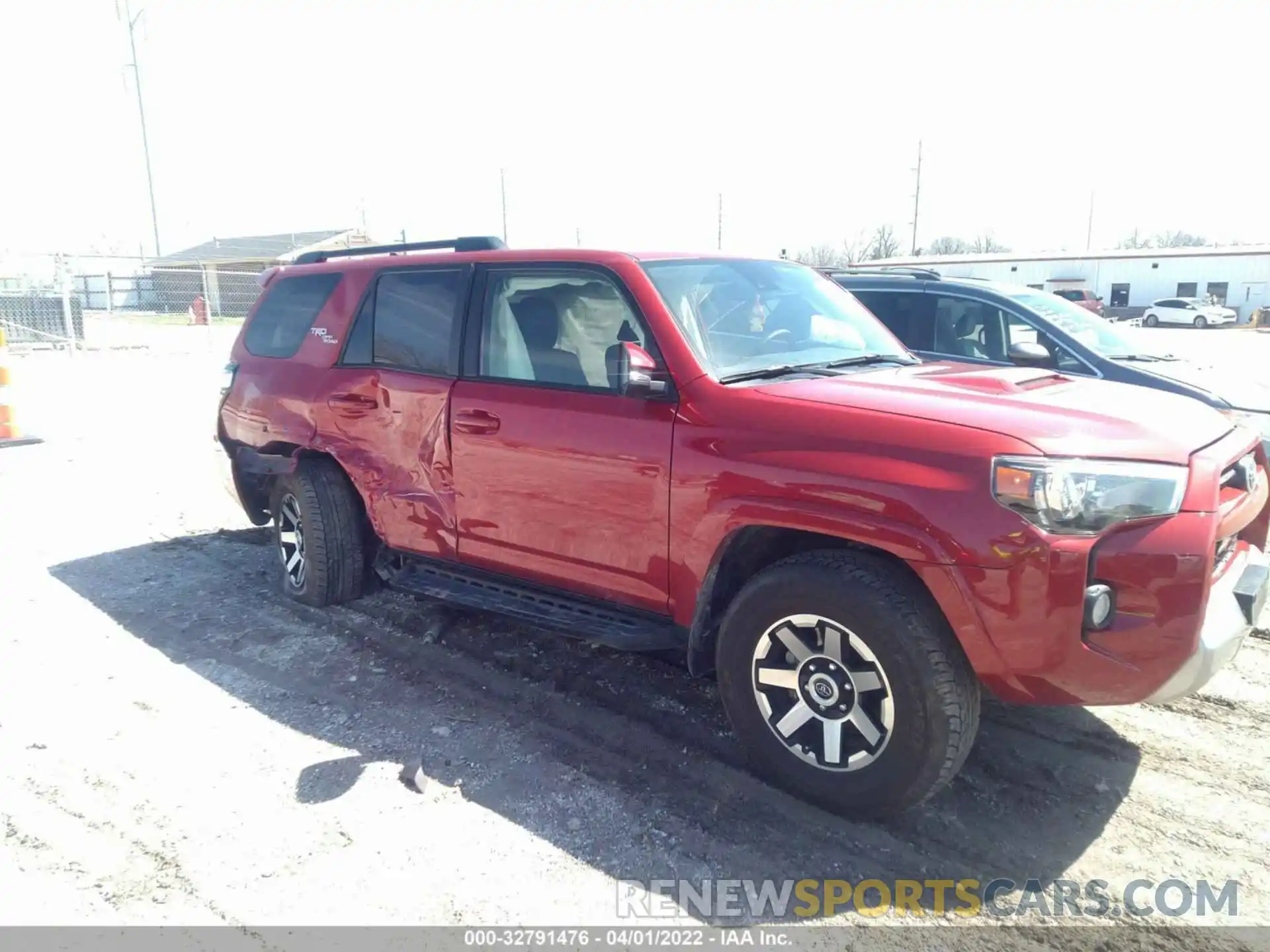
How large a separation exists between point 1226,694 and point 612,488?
9.76 feet

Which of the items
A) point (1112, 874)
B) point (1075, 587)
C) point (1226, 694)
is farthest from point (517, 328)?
point (1226, 694)

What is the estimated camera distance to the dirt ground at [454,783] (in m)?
2.85

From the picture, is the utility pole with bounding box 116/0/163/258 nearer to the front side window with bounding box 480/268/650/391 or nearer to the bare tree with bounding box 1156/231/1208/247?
the front side window with bounding box 480/268/650/391

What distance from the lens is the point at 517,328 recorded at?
4152 mm

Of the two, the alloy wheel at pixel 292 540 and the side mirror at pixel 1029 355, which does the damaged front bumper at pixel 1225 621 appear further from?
the alloy wheel at pixel 292 540

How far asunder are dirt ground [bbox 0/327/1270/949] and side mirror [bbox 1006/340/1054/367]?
2.14m

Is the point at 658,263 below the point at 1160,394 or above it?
above

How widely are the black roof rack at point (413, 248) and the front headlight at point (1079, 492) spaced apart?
2827 mm

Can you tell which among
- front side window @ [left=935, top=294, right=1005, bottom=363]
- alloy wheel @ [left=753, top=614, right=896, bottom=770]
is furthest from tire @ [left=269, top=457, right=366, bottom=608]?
front side window @ [left=935, top=294, right=1005, bottom=363]

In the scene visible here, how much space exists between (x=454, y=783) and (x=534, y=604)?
2.91 feet

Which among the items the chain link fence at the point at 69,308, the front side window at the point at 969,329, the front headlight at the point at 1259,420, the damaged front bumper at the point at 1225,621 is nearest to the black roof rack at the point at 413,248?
the damaged front bumper at the point at 1225,621

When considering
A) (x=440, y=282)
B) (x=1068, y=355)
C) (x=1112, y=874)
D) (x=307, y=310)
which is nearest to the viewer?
(x=1112, y=874)

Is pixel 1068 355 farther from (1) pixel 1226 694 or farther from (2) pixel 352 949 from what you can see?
(2) pixel 352 949

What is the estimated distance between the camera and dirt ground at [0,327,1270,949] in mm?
2850
